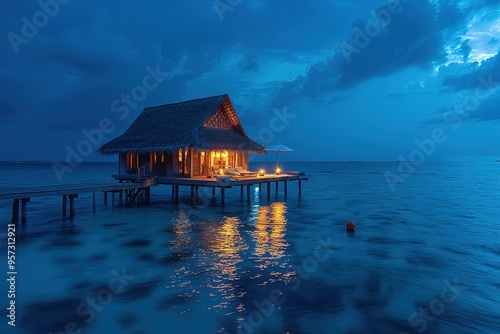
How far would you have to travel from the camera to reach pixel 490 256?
1218cm

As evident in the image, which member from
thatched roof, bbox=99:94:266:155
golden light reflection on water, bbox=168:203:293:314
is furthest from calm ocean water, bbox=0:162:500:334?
thatched roof, bbox=99:94:266:155

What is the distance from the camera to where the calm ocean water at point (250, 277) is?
6.84 meters

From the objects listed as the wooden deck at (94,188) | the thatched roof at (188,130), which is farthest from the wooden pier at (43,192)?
the thatched roof at (188,130)

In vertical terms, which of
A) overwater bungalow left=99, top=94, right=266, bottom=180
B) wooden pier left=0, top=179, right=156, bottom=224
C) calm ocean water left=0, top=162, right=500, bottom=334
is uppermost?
overwater bungalow left=99, top=94, right=266, bottom=180

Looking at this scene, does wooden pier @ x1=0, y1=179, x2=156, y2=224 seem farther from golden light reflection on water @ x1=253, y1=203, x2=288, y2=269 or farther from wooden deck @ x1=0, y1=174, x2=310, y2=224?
→ golden light reflection on water @ x1=253, y1=203, x2=288, y2=269

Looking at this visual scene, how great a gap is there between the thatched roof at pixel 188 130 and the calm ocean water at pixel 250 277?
5.52 m

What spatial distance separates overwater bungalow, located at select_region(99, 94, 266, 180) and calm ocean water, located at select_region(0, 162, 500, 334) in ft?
16.7

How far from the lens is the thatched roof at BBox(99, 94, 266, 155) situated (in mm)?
21203

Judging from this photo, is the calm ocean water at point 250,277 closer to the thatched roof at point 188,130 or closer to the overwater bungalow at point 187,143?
the overwater bungalow at point 187,143

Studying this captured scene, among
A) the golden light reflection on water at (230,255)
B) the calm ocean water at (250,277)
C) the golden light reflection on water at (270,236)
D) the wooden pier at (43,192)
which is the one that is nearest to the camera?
the calm ocean water at (250,277)

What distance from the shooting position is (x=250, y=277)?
928 centimetres

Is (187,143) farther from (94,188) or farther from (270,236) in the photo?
(270,236)

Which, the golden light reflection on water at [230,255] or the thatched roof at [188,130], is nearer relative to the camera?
the golden light reflection on water at [230,255]

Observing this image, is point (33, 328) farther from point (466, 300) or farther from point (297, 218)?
point (297, 218)
